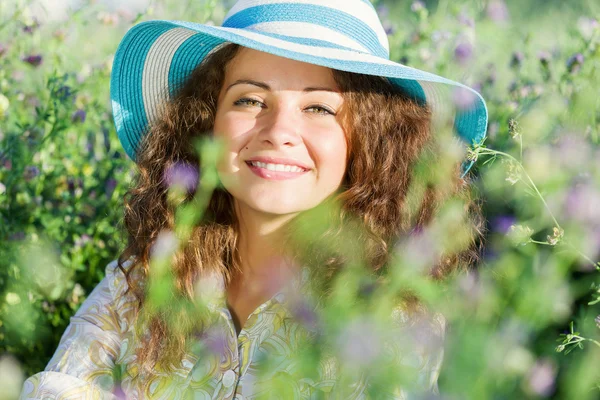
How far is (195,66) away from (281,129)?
0.41m

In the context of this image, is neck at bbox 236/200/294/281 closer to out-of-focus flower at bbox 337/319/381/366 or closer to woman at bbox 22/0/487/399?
woman at bbox 22/0/487/399

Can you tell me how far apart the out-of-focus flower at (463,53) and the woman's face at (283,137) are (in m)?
0.77

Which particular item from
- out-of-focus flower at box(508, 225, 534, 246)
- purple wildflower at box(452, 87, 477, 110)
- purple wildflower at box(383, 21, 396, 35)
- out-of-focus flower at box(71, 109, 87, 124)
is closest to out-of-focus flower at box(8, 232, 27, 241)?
out-of-focus flower at box(71, 109, 87, 124)

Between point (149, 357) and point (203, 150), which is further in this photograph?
point (149, 357)

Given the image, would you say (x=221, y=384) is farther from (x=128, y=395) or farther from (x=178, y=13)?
(x=178, y=13)

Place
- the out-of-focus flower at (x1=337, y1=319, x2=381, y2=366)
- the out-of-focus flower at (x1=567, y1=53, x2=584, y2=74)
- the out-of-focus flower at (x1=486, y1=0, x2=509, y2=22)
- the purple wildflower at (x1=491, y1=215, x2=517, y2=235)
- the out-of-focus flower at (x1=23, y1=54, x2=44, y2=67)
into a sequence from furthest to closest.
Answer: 1. the out-of-focus flower at (x1=486, y1=0, x2=509, y2=22)
2. the out-of-focus flower at (x1=23, y1=54, x2=44, y2=67)
3. the out-of-focus flower at (x1=567, y1=53, x2=584, y2=74)
4. the purple wildflower at (x1=491, y1=215, x2=517, y2=235)
5. the out-of-focus flower at (x1=337, y1=319, x2=381, y2=366)

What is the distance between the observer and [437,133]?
1.57 meters

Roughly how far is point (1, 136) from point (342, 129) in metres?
1.00

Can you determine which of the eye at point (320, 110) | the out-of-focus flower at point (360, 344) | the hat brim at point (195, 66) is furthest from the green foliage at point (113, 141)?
the out-of-focus flower at point (360, 344)

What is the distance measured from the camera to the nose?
1.32m

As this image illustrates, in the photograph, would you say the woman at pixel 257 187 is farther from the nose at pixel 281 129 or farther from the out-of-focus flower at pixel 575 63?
the out-of-focus flower at pixel 575 63

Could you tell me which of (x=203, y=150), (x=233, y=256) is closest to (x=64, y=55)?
(x=233, y=256)

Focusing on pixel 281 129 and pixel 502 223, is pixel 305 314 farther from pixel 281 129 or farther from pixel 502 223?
pixel 502 223

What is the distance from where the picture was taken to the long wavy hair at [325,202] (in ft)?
4.71
